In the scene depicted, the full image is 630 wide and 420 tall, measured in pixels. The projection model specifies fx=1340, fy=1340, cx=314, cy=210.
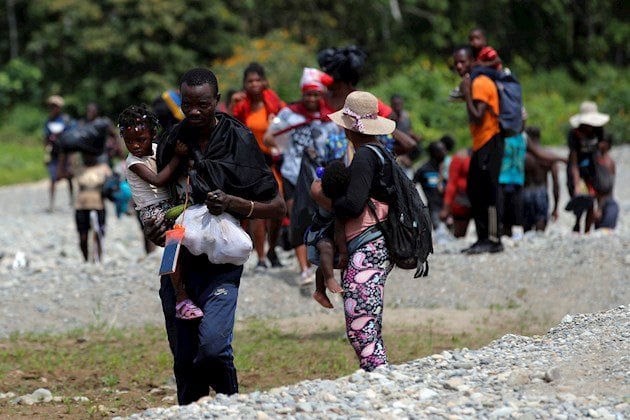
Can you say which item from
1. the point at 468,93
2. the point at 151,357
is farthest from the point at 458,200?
the point at 151,357

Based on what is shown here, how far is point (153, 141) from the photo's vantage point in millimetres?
6809

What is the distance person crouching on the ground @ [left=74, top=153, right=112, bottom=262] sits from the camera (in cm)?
1438

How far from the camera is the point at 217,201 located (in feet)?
20.8

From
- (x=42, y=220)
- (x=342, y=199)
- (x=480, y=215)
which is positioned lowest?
(x=42, y=220)

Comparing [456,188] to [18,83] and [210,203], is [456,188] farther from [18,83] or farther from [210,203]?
[18,83]

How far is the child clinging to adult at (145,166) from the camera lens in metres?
6.54

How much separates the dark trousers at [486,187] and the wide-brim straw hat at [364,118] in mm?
5015

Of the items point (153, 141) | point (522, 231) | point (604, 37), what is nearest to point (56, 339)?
point (153, 141)

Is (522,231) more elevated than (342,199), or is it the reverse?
(342,199)

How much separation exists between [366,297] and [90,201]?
7.89m

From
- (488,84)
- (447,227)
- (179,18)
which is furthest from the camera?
(179,18)

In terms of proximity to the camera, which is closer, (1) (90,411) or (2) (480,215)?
(1) (90,411)

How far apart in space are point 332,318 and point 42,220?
1191 centimetres

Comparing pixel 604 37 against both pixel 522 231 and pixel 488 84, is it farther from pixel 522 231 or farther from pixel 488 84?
pixel 488 84
